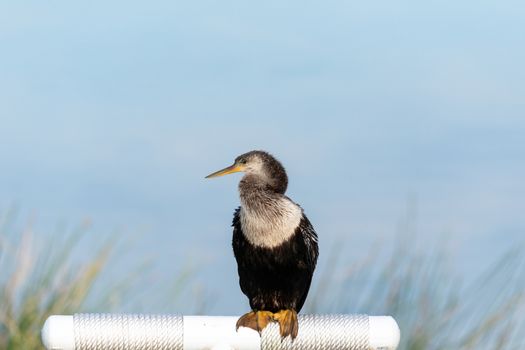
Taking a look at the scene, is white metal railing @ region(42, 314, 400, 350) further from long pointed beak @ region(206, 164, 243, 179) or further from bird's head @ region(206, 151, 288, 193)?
long pointed beak @ region(206, 164, 243, 179)

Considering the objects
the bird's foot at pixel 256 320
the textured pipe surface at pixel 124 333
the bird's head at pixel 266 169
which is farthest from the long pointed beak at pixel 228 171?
the textured pipe surface at pixel 124 333

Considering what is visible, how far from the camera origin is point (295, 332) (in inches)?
183

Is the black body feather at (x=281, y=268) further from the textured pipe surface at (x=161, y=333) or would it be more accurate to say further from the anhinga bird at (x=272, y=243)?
the textured pipe surface at (x=161, y=333)

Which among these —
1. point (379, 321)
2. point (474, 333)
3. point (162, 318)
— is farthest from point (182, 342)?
point (474, 333)

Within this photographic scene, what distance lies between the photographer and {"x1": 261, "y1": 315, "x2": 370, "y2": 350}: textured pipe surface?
4.53m

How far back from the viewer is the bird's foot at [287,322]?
15.3ft

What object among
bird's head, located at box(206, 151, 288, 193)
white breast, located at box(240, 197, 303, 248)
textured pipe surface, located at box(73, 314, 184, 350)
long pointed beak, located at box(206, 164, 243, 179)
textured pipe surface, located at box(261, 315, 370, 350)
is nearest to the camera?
textured pipe surface, located at box(73, 314, 184, 350)

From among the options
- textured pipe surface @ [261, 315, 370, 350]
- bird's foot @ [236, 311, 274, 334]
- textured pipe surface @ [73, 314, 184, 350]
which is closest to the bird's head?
bird's foot @ [236, 311, 274, 334]

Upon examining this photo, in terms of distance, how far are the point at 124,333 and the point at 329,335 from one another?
0.79 m

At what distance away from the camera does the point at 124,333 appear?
4.43 metres

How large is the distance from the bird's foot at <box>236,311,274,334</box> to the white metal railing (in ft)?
0.09

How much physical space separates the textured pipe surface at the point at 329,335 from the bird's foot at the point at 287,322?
1.2 inches

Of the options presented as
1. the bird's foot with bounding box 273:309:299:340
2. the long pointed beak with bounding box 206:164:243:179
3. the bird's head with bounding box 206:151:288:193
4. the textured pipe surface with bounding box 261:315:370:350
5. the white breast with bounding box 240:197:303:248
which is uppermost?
the bird's head with bounding box 206:151:288:193

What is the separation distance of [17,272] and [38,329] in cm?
27
